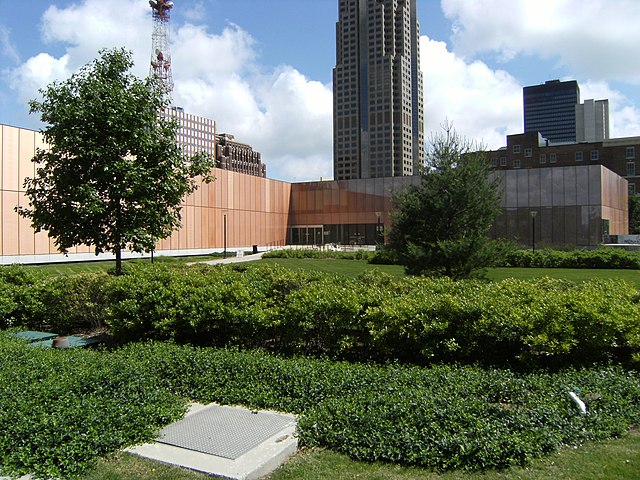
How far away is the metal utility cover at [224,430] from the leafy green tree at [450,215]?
28.8ft

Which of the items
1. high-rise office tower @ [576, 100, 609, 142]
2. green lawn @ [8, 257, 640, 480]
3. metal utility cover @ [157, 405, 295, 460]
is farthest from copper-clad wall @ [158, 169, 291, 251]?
high-rise office tower @ [576, 100, 609, 142]

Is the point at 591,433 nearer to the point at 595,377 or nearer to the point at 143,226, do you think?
the point at 595,377

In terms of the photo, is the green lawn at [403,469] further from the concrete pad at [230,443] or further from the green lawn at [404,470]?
the concrete pad at [230,443]

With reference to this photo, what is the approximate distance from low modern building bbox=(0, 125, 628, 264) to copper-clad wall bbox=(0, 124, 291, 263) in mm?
62

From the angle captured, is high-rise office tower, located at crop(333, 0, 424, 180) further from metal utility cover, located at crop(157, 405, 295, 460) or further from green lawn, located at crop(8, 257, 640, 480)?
green lawn, located at crop(8, 257, 640, 480)

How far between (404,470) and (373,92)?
503 feet

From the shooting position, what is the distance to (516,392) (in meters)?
5.26

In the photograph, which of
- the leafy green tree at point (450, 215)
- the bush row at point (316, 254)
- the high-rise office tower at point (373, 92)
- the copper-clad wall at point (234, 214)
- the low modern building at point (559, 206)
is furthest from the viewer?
the high-rise office tower at point (373, 92)

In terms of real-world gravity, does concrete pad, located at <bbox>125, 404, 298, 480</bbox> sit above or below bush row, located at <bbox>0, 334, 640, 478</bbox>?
below

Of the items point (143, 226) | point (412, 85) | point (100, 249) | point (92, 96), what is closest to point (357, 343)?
point (143, 226)

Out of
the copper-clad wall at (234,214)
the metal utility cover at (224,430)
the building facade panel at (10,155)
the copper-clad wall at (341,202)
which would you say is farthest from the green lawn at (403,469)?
the copper-clad wall at (341,202)

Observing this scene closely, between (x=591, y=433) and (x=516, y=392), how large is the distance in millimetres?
920

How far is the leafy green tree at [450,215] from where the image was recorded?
1308 centimetres

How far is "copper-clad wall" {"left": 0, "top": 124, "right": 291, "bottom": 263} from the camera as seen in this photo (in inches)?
1219
